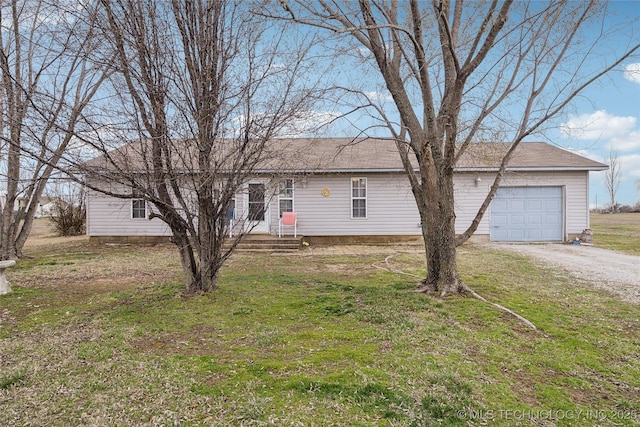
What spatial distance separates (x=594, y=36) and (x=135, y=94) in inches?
250

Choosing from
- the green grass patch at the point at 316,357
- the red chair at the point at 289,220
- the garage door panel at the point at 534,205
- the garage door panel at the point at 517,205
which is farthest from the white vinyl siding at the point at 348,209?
the green grass patch at the point at 316,357

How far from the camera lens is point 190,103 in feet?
16.5

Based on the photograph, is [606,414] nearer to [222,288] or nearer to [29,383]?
[29,383]

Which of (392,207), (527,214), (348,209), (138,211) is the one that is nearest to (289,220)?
(348,209)

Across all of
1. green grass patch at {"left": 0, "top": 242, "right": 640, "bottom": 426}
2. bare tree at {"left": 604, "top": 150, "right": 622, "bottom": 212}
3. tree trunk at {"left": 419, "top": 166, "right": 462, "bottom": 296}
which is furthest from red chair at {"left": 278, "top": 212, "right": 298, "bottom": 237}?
bare tree at {"left": 604, "top": 150, "right": 622, "bottom": 212}

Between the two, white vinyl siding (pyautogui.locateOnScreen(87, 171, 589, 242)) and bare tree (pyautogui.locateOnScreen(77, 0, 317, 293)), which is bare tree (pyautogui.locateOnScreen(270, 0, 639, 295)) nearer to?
bare tree (pyautogui.locateOnScreen(77, 0, 317, 293))

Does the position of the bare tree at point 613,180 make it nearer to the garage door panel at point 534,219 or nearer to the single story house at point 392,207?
the single story house at point 392,207

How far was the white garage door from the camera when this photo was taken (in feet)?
44.8

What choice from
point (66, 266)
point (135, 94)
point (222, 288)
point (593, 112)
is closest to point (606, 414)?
point (593, 112)

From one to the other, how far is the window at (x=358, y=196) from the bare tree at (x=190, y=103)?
27.0 ft

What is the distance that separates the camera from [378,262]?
9.60 metres

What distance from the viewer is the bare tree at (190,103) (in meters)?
4.89

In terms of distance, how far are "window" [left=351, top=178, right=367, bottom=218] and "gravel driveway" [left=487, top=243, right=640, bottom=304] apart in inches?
173

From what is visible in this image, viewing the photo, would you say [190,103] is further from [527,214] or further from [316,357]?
[527,214]
